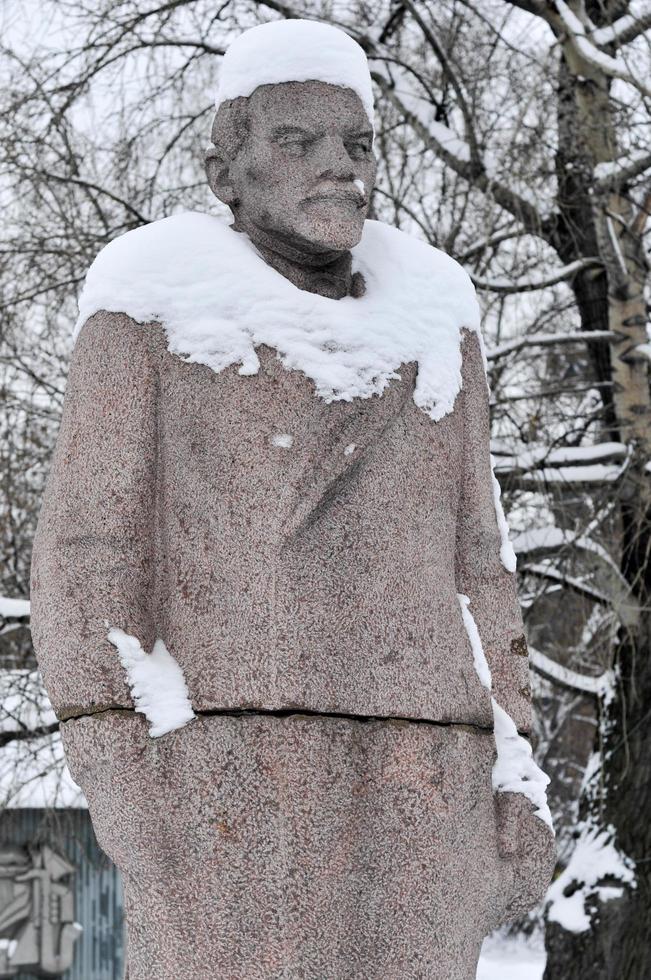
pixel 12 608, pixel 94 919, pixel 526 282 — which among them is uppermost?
pixel 526 282

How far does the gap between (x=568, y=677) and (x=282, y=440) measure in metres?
6.16

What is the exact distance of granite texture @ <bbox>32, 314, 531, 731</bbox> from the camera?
2809 millimetres

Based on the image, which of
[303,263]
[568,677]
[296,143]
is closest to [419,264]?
[303,263]

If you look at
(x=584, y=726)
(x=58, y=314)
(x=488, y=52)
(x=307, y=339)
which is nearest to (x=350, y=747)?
(x=307, y=339)

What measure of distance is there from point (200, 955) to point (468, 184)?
6.54 meters

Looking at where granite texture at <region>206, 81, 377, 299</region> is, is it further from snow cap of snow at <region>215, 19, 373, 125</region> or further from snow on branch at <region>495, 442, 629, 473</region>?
snow on branch at <region>495, 442, 629, 473</region>

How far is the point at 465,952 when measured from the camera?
9.74 ft

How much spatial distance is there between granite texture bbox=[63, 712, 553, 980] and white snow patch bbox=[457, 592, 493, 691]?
0.25 metres

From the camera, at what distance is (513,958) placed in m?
20.0

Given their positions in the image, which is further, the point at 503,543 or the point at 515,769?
the point at 503,543

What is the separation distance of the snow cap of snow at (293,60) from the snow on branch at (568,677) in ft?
19.4

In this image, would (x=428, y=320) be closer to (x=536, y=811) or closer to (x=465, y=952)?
(x=536, y=811)

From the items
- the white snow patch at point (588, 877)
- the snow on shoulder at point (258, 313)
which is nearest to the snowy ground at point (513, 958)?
Result: the white snow patch at point (588, 877)

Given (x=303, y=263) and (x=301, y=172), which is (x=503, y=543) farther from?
(x=301, y=172)
